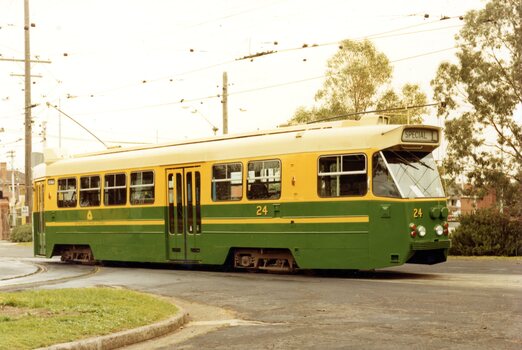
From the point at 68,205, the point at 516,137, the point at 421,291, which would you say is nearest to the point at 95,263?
the point at 68,205

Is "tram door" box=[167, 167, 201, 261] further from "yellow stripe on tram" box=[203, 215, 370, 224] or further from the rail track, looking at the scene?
the rail track

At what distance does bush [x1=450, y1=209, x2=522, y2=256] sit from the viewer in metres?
25.6

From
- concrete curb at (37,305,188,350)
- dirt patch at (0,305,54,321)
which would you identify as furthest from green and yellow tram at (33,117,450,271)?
dirt patch at (0,305,54,321)

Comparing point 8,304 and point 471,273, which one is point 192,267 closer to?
point 471,273

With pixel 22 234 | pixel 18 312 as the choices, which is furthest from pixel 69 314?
pixel 22 234

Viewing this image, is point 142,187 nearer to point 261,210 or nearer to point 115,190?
point 115,190

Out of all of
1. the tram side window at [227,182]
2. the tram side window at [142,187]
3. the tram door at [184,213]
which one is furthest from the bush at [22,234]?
the tram side window at [227,182]

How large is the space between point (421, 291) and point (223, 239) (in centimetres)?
673

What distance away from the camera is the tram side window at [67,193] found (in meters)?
24.5

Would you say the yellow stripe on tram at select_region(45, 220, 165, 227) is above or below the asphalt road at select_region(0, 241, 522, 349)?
above

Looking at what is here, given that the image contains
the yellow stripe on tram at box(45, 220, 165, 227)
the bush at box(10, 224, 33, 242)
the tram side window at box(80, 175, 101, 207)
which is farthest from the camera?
the bush at box(10, 224, 33, 242)

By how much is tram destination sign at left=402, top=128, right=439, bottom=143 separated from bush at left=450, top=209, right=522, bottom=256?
357 inches

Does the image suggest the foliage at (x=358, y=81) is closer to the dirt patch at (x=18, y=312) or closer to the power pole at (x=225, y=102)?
the power pole at (x=225, y=102)

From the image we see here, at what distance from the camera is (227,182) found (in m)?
19.7
